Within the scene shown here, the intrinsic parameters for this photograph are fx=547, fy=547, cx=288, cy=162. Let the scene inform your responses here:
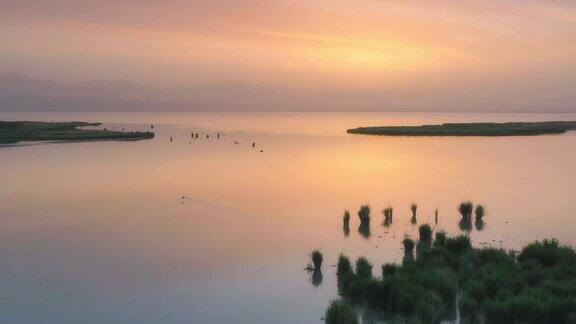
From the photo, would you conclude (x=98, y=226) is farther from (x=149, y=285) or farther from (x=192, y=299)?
(x=192, y=299)

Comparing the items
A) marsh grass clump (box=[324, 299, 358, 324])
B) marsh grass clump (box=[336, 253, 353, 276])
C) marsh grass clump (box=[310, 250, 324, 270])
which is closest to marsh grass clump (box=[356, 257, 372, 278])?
marsh grass clump (box=[336, 253, 353, 276])

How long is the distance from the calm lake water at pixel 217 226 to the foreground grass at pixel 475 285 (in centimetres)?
121

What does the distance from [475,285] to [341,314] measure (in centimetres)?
278

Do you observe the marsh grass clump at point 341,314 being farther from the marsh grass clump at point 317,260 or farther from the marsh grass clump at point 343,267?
the marsh grass clump at point 317,260

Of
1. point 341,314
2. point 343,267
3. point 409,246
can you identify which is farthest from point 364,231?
point 341,314

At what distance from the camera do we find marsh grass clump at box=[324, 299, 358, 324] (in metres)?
9.03

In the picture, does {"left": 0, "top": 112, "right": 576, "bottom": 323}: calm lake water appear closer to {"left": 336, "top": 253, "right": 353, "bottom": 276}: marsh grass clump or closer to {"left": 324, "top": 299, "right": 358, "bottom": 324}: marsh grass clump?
{"left": 336, "top": 253, "right": 353, "bottom": 276}: marsh grass clump

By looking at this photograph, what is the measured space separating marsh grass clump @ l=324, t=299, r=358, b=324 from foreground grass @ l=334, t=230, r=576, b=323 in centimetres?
81

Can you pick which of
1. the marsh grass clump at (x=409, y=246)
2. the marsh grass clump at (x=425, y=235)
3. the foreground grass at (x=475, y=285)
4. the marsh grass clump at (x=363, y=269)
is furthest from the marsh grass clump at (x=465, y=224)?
the marsh grass clump at (x=363, y=269)

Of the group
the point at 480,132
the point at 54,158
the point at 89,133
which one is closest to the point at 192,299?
the point at 54,158

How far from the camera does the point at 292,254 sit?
14484 mm

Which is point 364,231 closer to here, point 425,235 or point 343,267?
point 425,235

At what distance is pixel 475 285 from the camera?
33.3 ft

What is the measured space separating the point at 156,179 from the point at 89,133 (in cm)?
4198
